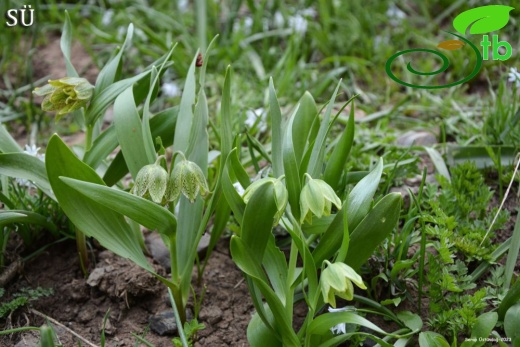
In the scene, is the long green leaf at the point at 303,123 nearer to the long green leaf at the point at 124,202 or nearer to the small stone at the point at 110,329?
the long green leaf at the point at 124,202

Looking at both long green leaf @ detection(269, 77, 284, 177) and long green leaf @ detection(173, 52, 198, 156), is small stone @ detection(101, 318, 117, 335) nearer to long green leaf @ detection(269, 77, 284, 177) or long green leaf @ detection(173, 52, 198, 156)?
long green leaf @ detection(173, 52, 198, 156)

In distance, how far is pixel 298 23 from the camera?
3361 millimetres

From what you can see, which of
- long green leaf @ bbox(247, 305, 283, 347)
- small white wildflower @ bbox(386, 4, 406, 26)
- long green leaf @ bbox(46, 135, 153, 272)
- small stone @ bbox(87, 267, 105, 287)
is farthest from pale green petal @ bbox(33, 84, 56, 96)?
small white wildflower @ bbox(386, 4, 406, 26)

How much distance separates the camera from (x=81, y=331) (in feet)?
5.69

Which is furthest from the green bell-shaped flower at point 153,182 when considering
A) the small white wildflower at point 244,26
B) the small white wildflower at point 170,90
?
the small white wildflower at point 244,26

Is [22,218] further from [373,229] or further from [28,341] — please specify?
[373,229]

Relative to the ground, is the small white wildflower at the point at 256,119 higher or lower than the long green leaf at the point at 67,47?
lower

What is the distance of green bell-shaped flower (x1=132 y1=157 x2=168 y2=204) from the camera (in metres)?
1.45

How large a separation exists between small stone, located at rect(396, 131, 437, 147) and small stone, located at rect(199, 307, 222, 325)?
99cm

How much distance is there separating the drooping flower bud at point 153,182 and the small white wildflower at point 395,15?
87.6 inches

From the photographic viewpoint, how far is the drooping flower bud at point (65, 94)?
1.66 metres

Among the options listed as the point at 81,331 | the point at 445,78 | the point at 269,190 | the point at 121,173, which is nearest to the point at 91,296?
the point at 81,331

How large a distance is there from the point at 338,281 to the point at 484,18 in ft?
4.57

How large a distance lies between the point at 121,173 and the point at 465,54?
5.80 feet
